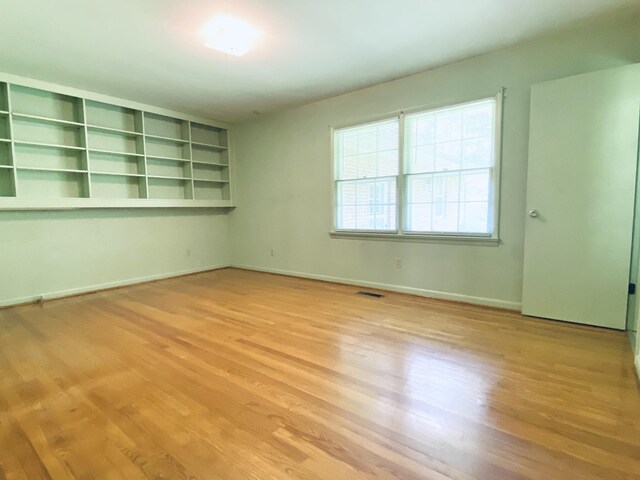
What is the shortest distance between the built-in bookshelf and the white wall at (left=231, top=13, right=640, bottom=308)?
0.89 meters

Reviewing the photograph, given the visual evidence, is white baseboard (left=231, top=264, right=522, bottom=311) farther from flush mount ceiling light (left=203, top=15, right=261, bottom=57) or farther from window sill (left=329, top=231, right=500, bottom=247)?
flush mount ceiling light (left=203, top=15, right=261, bottom=57)

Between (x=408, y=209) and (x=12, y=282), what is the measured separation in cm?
476

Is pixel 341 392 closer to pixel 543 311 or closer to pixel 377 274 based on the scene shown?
pixel 543 311

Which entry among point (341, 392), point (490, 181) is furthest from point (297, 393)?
point (490, 181)

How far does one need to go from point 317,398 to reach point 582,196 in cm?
274

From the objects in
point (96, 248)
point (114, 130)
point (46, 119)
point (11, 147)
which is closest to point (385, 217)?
point (114, 130)

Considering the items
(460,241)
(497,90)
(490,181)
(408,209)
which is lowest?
(460,241)

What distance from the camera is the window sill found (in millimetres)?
3450

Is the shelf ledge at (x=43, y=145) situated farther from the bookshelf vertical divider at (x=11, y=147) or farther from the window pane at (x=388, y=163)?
the window pane at (x=388, y=163)

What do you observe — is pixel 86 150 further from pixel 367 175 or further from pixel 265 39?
pixel 367 175

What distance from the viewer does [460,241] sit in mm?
3605

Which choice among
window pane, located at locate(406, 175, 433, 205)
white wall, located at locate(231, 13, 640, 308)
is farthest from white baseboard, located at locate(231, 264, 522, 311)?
window pane, located at locate(406, 175, 433, 205)

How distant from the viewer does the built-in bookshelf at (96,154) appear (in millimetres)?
3691

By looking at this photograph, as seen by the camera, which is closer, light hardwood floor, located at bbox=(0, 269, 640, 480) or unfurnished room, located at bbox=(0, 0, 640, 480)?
light hardwood floor, located at bbox=(0, 269, 640, 480)
